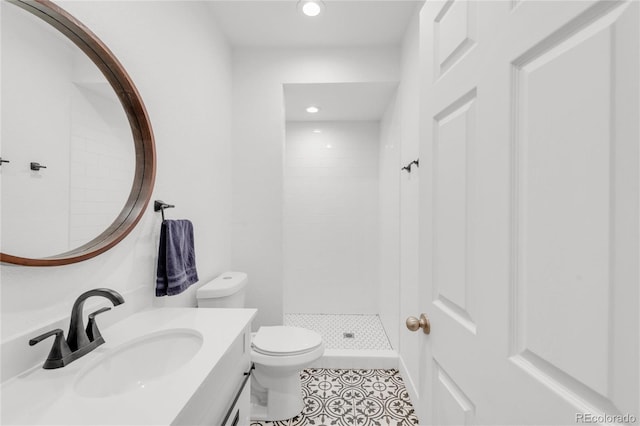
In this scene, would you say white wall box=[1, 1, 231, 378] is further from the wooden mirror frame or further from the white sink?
the white sink

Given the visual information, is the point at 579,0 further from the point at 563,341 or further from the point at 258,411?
the point at 258,411

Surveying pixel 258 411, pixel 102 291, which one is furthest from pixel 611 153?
pixel 258 411

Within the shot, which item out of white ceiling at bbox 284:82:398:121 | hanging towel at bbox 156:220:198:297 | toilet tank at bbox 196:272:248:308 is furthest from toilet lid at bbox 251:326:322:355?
white ceiling at bbox 284:82:398:121

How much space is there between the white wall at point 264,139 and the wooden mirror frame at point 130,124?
103 centimetres

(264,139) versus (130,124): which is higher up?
(264,139)

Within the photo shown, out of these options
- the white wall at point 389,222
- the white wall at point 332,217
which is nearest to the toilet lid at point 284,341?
the white wall at point 389,222

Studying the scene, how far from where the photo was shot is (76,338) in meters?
0.84

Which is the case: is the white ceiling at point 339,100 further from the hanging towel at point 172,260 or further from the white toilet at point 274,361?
the white toilet at point 274,361

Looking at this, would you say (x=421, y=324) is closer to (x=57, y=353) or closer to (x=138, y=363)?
(x=138, y=363)

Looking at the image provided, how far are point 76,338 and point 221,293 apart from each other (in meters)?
0.81

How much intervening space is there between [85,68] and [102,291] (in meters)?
0.74

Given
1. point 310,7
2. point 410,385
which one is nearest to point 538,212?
point 410,385

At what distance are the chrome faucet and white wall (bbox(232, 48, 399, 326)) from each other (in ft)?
4.39

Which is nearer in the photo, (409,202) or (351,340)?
(409,202)
